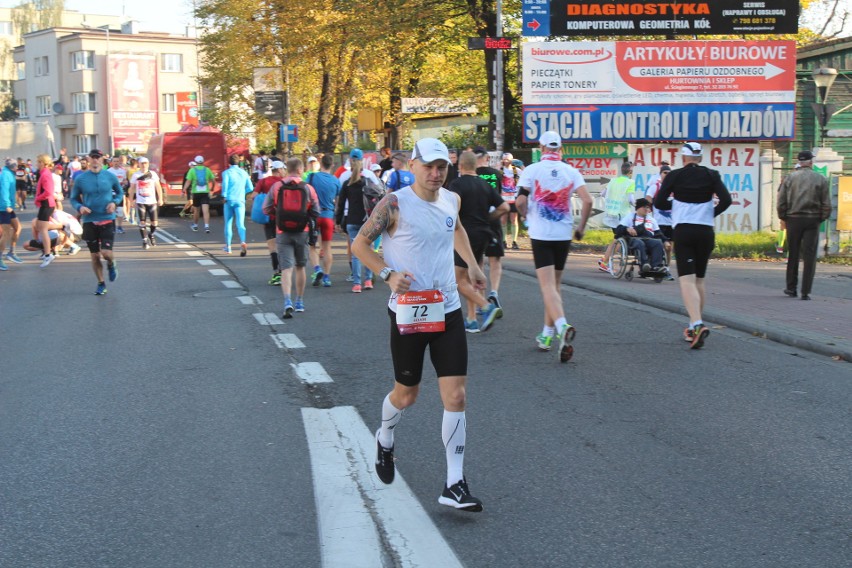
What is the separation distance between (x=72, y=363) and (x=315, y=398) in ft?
9.31

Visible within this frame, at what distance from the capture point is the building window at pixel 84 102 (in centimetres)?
8150

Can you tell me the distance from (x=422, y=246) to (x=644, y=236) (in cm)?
1141

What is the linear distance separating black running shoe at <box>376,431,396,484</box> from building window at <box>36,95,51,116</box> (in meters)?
87.1

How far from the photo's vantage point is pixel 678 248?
9.73 meters

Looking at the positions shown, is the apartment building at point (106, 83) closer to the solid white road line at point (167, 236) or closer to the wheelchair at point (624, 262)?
the solid white road line at point (167, 236)

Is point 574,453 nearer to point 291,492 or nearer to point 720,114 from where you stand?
point 291,492

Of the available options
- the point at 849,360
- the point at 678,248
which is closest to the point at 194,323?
the point at 678,248

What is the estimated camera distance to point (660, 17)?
78.1 feet

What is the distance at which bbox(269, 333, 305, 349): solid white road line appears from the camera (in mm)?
9658

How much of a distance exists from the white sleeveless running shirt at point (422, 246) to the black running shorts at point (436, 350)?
11 centimetres

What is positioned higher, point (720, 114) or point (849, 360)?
point (720, 114)

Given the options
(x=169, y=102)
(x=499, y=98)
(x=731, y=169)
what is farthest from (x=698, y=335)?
(x=169, y=102)

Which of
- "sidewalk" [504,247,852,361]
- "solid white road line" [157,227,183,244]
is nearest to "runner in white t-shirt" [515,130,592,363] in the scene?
"sidewalk" [504,247,852,361]

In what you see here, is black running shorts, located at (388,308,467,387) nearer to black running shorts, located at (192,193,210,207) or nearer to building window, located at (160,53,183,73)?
black running shorts, located at (192,193,210,207)
